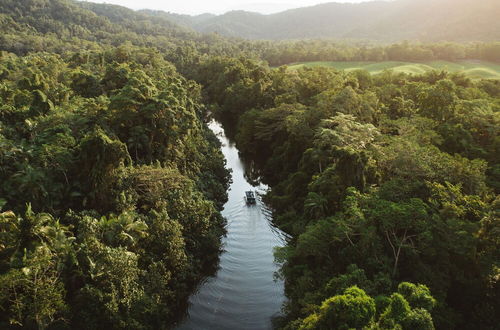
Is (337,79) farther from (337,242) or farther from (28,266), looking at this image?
(28,266)

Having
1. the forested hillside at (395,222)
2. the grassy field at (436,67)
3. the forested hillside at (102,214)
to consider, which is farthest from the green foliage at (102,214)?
the grassy field at (436,67)

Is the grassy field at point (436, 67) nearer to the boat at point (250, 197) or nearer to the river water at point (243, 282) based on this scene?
the boat at point (250, 197)

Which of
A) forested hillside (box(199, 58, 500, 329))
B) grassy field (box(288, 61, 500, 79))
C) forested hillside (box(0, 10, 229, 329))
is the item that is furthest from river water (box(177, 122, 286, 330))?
grassy field (box(288, 61, 500, 79))

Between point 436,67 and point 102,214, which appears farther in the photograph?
point 436,67

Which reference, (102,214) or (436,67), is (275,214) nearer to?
(102,214)

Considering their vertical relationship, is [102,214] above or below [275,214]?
above

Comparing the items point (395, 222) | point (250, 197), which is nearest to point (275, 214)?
point (250, 197)
